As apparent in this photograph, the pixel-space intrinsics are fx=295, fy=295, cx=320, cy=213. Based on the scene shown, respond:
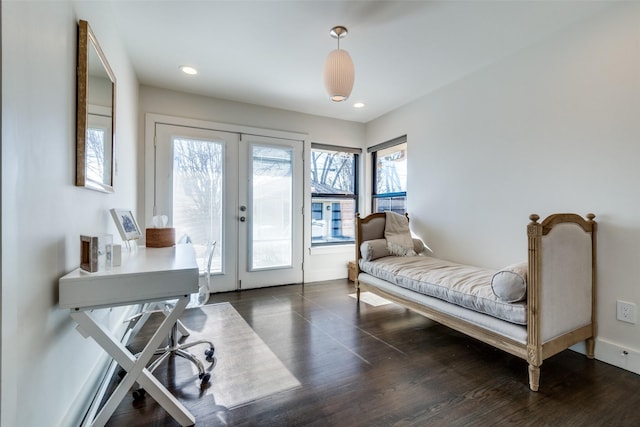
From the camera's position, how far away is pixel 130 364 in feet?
4.33

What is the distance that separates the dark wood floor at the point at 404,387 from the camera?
4.74 ft

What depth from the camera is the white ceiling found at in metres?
2.01

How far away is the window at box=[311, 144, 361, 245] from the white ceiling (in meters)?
1.22

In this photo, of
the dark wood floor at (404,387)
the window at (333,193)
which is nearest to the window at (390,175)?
the window at (333,193)

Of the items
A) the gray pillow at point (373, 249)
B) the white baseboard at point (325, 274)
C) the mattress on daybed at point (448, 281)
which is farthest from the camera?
the white baseboard at point (325, 274)

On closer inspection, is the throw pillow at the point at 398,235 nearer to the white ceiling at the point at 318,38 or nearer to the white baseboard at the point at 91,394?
the white ceiling at the point at 318,38

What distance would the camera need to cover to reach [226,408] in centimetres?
152

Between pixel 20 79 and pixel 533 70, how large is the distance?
3.17 m

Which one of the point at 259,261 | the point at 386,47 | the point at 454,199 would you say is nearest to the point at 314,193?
the point at 259,261

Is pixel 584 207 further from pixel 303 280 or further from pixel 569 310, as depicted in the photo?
pixel 303 280

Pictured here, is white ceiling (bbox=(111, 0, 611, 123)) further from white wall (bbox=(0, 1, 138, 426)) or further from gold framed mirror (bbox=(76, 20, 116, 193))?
white wall (bbox=(0, 1, 138, 426))

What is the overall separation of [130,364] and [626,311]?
2892 millimetres

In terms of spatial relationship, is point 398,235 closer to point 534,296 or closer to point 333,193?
point 333,193

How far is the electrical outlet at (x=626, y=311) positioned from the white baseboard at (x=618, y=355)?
17cm
